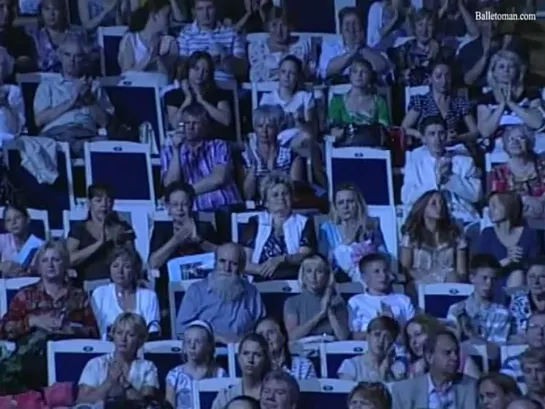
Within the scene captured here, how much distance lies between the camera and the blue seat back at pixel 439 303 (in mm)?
10539

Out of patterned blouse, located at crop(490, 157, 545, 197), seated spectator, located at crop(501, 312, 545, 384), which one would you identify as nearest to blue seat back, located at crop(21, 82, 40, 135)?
patterned blouse, located at crop(490, 157, 545, 197)

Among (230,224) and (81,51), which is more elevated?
(81,51)

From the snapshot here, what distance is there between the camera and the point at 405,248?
35.8ft

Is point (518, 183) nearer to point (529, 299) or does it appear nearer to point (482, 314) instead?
point (529, 299)

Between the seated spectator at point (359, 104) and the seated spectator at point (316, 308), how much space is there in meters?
1.30

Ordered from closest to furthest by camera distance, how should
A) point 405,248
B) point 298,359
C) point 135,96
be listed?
point 298,359, point 405,248, point 135,96

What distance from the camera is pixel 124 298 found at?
10445mm

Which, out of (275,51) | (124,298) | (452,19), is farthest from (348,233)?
(452,19)

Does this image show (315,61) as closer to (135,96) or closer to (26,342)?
(135,96)

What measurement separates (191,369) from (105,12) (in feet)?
9.82

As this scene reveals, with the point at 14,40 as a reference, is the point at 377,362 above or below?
below

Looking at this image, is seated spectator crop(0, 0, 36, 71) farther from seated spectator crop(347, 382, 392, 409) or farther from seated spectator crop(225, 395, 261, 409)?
seated spectator crop(347, 382, 392, 409)

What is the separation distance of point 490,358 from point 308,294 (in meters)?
0.91

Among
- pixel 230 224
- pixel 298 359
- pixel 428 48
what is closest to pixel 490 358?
pixel 298 359
